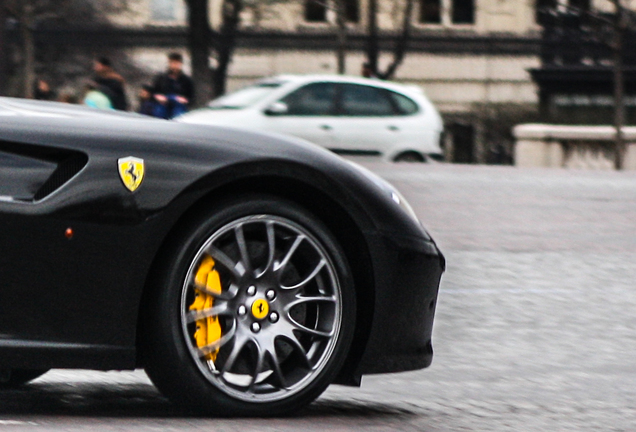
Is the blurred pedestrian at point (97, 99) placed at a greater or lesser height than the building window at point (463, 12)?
lesser

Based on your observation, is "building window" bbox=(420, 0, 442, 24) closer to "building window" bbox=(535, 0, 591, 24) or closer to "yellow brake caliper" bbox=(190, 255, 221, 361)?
"building window" bbox=(535, 0, 591, 24)

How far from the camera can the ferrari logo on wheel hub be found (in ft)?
15.4

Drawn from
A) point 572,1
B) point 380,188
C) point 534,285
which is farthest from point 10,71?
point 380,188

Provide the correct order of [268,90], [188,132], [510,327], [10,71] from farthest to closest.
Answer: [10,71], [268,90], [510,327], [188,132]

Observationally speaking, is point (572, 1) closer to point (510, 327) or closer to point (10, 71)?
point (10, 71)

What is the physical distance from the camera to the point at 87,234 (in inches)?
176

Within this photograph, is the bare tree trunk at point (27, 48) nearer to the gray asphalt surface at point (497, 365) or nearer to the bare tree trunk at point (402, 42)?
the bare tree trunk at point (402, 42)

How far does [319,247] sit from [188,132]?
1.82 feet

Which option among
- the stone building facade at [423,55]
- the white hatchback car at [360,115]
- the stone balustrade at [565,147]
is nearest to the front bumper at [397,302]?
the white hatchback car at [360,115]

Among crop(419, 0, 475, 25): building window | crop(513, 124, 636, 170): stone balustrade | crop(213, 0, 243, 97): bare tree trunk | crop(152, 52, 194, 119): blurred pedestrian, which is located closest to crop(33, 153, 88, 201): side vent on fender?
crop(152, 52, 194, 119): blurred pedestrian

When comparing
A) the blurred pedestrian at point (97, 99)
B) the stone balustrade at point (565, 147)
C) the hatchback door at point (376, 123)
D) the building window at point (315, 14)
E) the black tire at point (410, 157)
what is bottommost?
the stone balustrade at point (565, 147)

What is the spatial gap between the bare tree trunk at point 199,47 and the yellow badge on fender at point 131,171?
28.8 m

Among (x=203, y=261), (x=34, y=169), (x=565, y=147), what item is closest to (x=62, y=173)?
(x=34, y=169)

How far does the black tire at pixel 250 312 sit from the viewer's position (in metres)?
4.62
